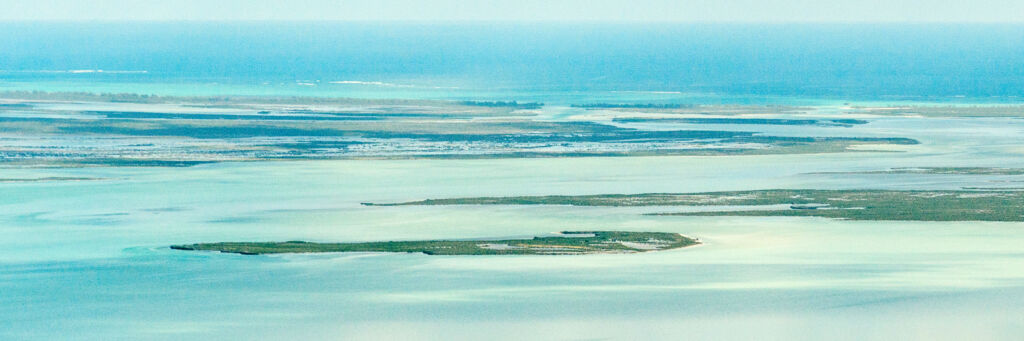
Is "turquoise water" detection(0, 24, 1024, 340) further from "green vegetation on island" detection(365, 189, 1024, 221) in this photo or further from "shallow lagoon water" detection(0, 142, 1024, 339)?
"green vegetation on island" detection(365, 189, 1024, 221)

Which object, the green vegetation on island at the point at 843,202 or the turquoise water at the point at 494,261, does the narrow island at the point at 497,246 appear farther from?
the green vegetation on island at the point at 843,202

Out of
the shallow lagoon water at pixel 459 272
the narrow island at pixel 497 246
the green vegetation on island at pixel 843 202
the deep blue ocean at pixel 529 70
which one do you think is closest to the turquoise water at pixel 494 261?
the shallow lagoon water at pixel 459 272

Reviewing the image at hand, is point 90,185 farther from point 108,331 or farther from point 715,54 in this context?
point 715,54

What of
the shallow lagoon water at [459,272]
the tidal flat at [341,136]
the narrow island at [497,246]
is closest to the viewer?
the shallow lagoon water at [459,272]

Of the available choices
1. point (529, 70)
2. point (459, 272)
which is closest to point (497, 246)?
point (459, 272)

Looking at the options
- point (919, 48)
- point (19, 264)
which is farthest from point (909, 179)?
point (919, 48)

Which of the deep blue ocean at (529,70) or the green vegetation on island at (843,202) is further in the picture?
the deep blue ocean at (529,70)
